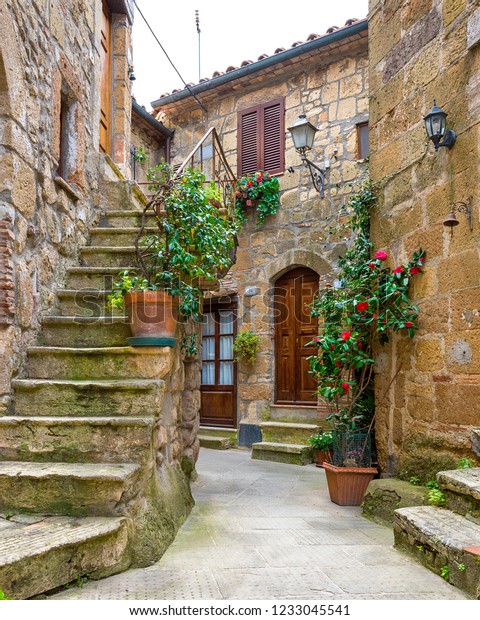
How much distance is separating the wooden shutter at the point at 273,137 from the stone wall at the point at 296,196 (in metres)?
0.11

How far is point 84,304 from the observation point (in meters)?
3.79

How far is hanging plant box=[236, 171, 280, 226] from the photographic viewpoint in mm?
7664

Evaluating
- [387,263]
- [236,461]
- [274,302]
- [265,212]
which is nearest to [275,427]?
[236,461]

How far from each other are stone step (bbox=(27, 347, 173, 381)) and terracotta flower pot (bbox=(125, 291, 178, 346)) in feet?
0.33

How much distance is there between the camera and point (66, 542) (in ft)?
7.09

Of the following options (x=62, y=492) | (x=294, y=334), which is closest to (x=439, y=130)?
(x=62, y=492)

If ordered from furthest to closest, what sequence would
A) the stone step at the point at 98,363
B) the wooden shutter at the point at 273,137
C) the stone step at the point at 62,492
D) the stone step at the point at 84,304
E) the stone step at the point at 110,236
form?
the wooden shutter at the point at 273,137
the stone step at the point at 110,236
the stone step at the point at 84,304
the stone step at the point at 98,363
the stone step at the point at 62,492

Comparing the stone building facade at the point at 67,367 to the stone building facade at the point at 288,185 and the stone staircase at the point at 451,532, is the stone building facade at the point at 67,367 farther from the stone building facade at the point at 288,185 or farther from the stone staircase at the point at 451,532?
the stone building facade at the point at 288,185

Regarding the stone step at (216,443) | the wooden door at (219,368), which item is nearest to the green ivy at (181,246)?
the stone step at (216,443)

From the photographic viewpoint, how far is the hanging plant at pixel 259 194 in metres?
7.66

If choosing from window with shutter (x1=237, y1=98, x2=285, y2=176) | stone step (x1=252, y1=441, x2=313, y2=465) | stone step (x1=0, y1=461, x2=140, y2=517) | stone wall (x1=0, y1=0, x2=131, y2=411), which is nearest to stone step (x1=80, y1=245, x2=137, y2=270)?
stone wall (x1=0, y1=0, x2=131, y2=411)

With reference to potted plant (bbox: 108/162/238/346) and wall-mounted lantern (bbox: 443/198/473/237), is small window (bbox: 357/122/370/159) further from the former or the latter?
wall-mounted lantern (bbox: 443/198/473/237)

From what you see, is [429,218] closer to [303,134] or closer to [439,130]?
[439,130]

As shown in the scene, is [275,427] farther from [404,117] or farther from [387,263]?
[404,117]
